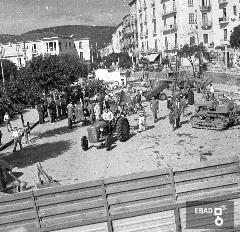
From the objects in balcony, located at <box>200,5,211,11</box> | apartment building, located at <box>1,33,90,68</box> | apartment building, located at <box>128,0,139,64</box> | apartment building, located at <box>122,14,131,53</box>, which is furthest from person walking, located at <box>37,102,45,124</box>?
apartment building, located at <box>122,14,131,53</box>

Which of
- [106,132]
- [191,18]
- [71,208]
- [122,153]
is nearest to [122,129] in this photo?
[106,132]

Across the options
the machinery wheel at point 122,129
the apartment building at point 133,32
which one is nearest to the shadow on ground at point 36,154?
the machinery wheel at point 122,129

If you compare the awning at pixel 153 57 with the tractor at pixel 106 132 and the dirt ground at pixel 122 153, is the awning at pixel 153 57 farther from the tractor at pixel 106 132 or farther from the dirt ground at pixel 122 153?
the tractor at pixel 106 132

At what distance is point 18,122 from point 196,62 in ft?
133

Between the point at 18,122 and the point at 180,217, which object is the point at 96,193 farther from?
the point at 18,122

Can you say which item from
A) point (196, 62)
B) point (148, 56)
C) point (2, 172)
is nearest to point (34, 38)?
point (148, 56)

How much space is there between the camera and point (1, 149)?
65.3 feet

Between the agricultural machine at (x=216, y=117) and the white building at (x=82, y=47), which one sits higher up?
the white building at (x=82, y=47)

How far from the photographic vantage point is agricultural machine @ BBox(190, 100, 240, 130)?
20600 mm

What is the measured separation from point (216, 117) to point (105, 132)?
645 centimetres

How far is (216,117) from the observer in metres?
21.0

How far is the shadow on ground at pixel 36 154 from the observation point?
16931 millimetres

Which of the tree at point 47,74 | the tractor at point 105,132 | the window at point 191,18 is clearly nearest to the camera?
the tractor at point 105,132

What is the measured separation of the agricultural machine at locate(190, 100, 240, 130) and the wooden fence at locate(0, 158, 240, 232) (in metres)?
13.8
